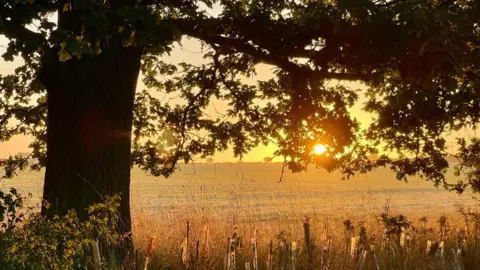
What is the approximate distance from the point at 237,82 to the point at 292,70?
8.52 ft

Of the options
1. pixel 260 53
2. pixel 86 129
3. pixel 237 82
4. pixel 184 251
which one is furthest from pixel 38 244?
pixel 237 82

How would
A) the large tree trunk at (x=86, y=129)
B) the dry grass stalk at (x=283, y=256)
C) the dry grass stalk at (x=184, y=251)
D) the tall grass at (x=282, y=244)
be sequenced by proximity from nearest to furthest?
1. the dry grass stalk at (x=184, y=251)
2. the dry grass stalk at (x=283, y=256)
3. the tall grass at (x=282, y=244)
4. the large tree trunk at (x=86, y=129)

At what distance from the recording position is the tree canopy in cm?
587

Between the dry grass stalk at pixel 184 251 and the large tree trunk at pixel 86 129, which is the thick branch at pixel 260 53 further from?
the dry grass stalk at pixel 184 251

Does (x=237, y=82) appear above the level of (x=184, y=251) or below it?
above

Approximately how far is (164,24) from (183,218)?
5.14 m

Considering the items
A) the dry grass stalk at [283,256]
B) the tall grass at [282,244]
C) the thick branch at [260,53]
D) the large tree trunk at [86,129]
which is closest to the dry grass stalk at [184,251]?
the tall grass at [282,244]

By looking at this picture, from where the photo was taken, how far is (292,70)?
29.8ft

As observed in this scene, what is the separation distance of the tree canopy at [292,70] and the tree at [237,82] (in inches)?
0.9

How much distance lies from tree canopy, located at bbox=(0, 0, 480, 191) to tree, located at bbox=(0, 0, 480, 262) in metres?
0.02

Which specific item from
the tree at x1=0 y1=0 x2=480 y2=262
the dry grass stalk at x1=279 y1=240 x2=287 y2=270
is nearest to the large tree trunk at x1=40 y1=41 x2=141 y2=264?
the tree at x1=0 y1=0 x2=480 y2=262

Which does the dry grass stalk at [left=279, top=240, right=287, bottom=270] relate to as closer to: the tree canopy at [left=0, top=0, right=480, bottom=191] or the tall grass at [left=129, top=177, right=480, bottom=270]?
the tall grass at [left=129, top=177, right=480, bottom=270]

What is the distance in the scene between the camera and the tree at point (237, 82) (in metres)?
6.06

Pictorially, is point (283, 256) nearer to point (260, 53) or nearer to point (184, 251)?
point (184, 251)
